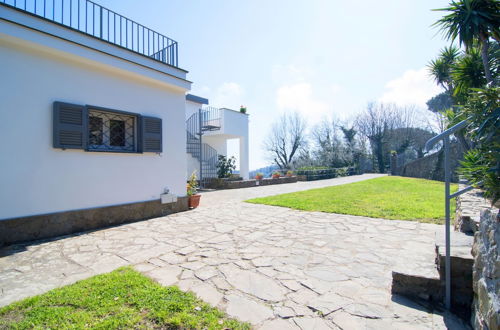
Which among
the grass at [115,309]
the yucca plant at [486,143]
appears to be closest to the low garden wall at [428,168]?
the yucca plant at [486,143]

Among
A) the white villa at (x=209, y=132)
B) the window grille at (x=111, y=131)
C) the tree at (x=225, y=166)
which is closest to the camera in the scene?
the window grille at (x=111, y=131)

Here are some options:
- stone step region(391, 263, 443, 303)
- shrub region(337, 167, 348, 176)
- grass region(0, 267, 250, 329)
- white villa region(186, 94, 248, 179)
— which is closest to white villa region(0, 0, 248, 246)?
grass region(0, 267, 250, 329)

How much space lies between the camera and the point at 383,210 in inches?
242

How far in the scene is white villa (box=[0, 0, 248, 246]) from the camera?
13.4 feet

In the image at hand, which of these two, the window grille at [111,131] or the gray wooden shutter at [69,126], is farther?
the window grille at [111,131]

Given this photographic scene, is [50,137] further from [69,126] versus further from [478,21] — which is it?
[478,21]

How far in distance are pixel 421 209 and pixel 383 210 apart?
35.6 inches

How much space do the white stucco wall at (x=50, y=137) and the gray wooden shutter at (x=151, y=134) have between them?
0.21 meters

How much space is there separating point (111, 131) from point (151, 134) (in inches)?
36.9

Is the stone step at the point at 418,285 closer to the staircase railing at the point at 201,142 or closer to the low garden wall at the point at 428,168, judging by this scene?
the staircase railing at the point at 201,142

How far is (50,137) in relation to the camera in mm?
4480

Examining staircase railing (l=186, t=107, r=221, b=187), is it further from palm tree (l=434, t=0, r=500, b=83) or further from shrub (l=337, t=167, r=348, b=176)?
shrub (l=337, t=167, r=348, b=176)

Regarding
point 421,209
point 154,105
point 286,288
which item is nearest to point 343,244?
point 286,288

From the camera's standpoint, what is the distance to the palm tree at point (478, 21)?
3100mm
